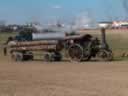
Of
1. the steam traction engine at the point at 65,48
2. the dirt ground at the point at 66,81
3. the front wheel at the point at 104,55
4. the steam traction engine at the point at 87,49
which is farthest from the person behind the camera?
the steam traction engine at the point at 65,48

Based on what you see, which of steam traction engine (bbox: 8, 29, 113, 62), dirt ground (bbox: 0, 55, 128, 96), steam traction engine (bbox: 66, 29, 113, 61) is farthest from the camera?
steam traction engine (bbox: 8, 29, 113, 62)

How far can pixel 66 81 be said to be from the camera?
56.3 ft

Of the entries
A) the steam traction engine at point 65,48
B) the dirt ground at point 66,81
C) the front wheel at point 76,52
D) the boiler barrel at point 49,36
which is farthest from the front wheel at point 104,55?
the dirt ground at point 66,81

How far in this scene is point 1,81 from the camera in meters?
17.6

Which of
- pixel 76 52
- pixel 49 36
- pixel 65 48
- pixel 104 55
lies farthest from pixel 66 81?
pixel 49 36

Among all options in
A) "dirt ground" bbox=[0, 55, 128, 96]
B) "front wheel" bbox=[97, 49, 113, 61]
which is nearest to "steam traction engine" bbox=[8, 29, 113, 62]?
"front wheel" bbox=[97, 49, 113, 61]

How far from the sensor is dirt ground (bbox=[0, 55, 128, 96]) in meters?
14.6

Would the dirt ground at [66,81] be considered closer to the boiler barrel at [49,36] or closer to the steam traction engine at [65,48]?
the steam traction engine at [65,48]

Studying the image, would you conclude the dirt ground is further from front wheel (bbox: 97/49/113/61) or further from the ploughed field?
front wheel (bbox: 97/49/113/61)

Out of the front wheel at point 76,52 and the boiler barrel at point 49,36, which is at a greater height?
the boiler barrel at point 49,36

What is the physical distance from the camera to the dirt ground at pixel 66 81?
14.6 m

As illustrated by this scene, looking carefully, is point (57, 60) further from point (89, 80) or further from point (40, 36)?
point (89, 80)

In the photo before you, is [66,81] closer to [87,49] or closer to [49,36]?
[87,49]

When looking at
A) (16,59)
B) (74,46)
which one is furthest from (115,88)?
(16,59)
